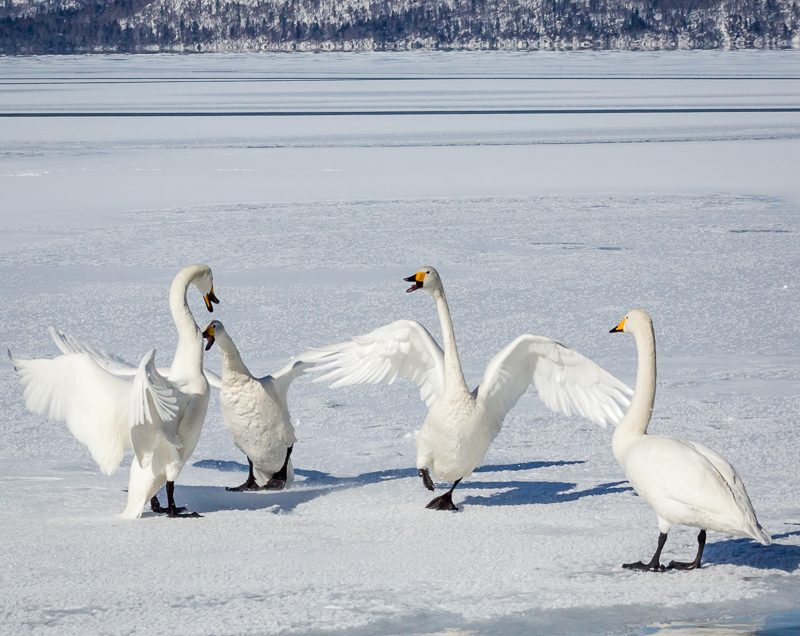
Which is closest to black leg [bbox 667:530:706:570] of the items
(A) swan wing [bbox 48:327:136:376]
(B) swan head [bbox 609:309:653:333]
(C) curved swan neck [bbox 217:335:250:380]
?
(B) swan head [bbox 609:309:653:333]

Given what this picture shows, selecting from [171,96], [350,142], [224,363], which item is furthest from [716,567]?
[171,96]

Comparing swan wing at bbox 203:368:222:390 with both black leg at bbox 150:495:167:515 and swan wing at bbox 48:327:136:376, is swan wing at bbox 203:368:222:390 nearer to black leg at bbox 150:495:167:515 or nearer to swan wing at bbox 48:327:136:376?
swan wing at bbox 48:327:136:376

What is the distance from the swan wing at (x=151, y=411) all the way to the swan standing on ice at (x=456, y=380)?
829mm

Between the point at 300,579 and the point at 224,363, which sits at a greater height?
the point at 224,363

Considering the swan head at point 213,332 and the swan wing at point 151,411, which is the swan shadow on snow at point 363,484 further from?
the swan head at point 213,332

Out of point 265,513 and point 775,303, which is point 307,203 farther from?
point 265,513

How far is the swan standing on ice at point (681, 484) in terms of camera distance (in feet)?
12.3

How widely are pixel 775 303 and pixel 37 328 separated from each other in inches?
172

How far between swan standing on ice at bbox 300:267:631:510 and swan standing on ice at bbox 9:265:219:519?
0.62 metres

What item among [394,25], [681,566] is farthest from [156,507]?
[394,25]

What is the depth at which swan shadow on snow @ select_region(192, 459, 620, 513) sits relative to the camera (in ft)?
15.5

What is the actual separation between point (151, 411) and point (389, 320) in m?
3.95

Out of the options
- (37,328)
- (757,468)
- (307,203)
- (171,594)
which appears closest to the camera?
(171,594)

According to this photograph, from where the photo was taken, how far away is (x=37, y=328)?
8.02 meters
